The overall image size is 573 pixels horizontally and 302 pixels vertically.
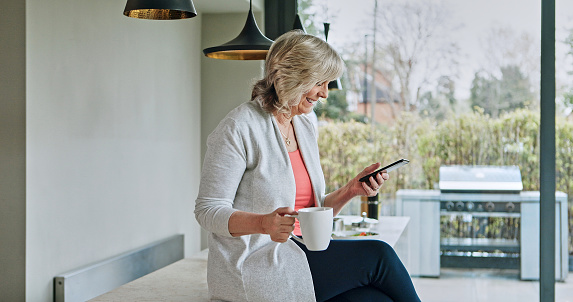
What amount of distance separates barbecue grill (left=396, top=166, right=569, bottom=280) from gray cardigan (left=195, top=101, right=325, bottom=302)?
2.22m

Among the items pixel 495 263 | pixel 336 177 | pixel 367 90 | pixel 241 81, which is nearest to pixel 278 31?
pixel 241 81

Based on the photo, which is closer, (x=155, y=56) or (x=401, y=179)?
(x=155, y=56)

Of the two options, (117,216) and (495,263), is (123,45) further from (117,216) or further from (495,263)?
(495,263)

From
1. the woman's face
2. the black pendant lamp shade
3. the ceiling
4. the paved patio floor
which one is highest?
the ceiling

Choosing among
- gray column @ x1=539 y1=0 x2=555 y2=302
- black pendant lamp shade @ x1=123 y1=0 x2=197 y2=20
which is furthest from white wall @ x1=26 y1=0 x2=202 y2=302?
gray column @ x1=539 y1=0 x2=555 y2=302

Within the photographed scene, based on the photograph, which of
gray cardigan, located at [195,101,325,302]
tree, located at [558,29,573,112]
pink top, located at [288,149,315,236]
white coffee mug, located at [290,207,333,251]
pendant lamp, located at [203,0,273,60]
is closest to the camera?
white coffee mug, located at [290,207,333,251]

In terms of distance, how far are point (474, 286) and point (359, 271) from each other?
2.35m

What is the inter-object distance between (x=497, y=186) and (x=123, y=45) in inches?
90.6

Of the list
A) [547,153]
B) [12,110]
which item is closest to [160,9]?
[12,110]

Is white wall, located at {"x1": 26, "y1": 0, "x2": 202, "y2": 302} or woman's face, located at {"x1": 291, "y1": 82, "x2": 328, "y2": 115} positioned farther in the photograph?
white wall, located at {"x1": 26, "y1": 0, "x2": 202, "y2": 302}

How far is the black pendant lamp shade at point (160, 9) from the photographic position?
2143 mm

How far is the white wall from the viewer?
2535mm

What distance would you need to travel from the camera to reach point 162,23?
11.9 feet

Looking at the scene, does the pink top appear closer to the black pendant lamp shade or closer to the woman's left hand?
the woman's left hand
